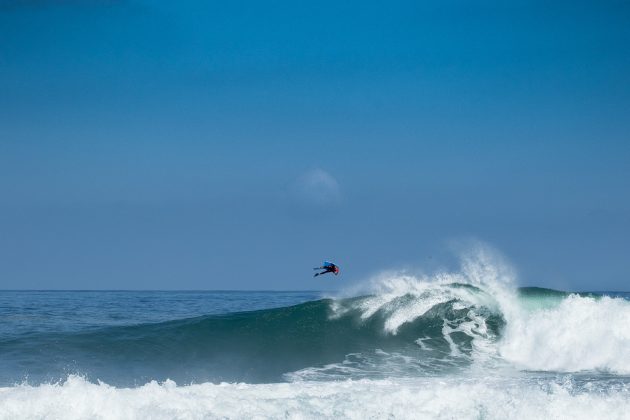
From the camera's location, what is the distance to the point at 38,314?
26.5m

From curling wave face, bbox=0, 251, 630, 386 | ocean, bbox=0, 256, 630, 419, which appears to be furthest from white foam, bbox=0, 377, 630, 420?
curling wave face, bbox=0, 251, 630, 386

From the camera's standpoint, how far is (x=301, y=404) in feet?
34.1

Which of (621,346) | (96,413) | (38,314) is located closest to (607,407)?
(621,346)

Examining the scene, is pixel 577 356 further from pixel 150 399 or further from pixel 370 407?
pixel 150 399

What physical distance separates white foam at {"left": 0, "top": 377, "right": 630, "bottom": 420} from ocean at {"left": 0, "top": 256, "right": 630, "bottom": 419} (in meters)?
0.03

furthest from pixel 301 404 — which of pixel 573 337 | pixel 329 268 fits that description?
pixel 573 337

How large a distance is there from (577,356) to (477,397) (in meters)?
7.09

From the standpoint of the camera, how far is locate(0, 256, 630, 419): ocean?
10.2 m

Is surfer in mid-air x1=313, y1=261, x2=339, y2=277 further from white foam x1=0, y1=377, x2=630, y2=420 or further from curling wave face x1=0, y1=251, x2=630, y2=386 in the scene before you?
white foam x1=0, y1=377, x2=630, y2=420

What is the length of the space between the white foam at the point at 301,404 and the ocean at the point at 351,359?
3cm

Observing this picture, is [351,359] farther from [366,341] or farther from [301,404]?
[301,404]

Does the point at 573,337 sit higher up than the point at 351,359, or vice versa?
the point at 573,337

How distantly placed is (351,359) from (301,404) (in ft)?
22.8

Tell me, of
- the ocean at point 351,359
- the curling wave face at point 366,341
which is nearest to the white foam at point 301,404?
the ocean at point 351,359
